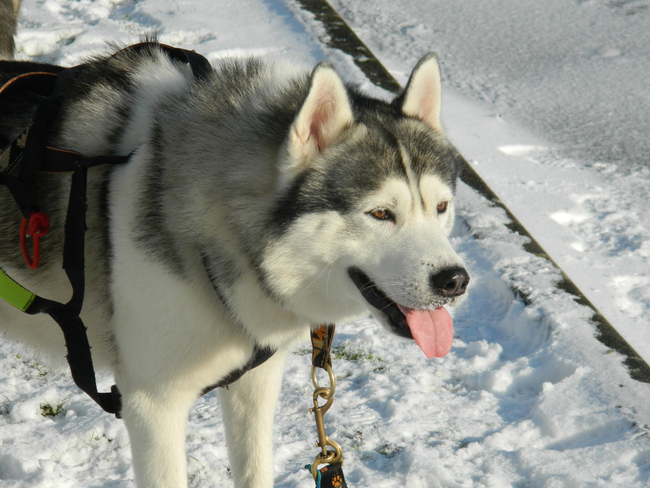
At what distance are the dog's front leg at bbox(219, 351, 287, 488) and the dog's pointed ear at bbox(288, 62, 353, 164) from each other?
30.9 inches

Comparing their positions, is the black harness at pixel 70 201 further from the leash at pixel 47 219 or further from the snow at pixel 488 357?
the snow at pixel 488 357

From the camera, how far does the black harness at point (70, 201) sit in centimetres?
168

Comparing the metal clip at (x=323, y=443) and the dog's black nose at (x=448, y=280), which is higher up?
the dog's black nose at (x=448, y=280)

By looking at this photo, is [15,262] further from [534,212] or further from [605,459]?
[534,212]

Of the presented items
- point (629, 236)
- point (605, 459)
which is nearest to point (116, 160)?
point (605, 459)

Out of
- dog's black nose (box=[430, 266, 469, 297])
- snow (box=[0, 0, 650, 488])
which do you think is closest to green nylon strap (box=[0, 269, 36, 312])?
snow (box=[0, 0, 650, 488])

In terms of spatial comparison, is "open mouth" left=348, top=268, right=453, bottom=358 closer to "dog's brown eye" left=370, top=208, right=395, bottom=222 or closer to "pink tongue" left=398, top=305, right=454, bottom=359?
"pink tongue" left=398, top=305, right=454, bottom=359

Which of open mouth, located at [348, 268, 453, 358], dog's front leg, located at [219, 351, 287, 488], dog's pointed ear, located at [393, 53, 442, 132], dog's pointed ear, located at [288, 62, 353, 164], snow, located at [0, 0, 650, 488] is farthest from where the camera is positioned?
snow, located at [0, 0, 650, 488]

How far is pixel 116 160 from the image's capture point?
68.8 inches

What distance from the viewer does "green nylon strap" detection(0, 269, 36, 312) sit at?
1740 millimetres

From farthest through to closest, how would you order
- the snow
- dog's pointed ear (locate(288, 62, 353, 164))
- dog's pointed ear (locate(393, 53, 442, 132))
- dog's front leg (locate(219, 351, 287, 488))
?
1. the snow
2. dog's front leg (locate(219, 351, 287, 488))
3. dog's pointed ear (locate(393, 53, 442, 132))
4. dog's pointed ear (locate(288, 62, 353, 164))

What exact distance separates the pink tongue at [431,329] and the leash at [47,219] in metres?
0.46

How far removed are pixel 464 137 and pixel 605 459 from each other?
108 inches

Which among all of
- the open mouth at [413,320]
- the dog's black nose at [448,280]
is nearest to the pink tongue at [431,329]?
the open mouth at [413,320]
